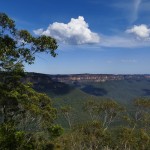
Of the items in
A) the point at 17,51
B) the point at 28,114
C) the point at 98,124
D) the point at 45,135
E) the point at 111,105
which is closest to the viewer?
the point at 17,51

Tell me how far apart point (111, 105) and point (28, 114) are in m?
44.4

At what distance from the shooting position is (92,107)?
78750mm

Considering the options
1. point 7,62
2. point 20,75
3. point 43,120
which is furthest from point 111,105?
point 7,62

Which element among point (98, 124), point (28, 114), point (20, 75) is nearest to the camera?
point (20, 75)

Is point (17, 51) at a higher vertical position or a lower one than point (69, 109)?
higher

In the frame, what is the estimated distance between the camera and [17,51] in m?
22.9

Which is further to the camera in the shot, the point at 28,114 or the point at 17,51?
the point at 28,114

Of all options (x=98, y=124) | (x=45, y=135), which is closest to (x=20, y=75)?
(x=45, y=135)

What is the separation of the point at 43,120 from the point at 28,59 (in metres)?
17.1

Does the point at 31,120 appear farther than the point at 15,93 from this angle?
Yes

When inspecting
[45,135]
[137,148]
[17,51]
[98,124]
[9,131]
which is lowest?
[137,148]

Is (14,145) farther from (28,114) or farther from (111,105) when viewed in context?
(111,105)

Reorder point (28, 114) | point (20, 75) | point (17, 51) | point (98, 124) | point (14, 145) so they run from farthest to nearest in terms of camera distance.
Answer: point (98, 124) → point (28, 114) → point (20, 75) → point (17, 51) → point (14, 145)

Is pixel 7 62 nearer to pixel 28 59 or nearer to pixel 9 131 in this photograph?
pixel 28 59
